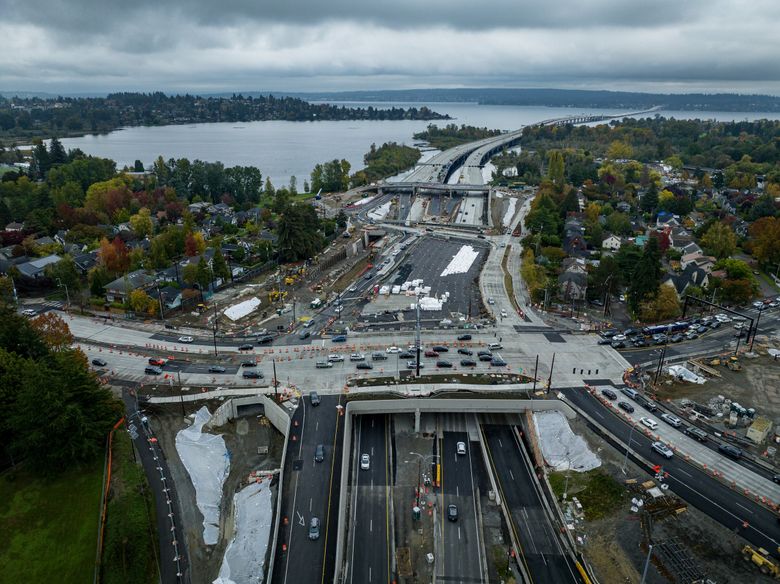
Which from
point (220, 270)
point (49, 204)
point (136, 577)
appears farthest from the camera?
point (49, 204)

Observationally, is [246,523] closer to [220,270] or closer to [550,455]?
[550,455]

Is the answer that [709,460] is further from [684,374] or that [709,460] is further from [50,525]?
[50,525]

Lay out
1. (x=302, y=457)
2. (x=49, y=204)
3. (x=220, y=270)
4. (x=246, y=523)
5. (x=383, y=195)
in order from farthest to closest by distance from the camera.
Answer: (x=383, y=195) → (x=49, y=204) → (x=220, y=270) → (x=302, y=457) → (x=246, y=523)

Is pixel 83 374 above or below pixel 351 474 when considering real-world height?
above

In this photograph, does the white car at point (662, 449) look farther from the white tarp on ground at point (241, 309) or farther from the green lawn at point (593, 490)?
the white tarp on ground at point (241, 309)

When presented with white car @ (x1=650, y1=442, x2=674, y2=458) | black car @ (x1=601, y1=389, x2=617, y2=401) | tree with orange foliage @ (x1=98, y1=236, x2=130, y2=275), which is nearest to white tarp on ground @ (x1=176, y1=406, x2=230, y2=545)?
white car @ (x1=650, y1=442, x2=674, y2=458)

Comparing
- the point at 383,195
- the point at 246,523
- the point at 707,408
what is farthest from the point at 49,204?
the point at 707,408

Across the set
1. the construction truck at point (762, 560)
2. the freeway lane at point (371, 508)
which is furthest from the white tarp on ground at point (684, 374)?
the freeway lane at point (371, 508)
